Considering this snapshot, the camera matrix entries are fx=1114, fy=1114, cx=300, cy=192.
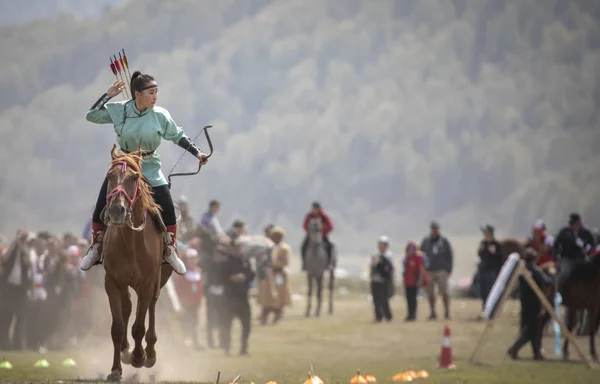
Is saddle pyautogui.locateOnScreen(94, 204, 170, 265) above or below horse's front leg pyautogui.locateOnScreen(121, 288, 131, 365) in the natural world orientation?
above

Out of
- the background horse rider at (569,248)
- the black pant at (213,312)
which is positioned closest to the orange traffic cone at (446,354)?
the background horse rider at (569,248)

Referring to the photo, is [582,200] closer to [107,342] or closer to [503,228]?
[503,228]

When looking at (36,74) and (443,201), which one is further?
(443,201)

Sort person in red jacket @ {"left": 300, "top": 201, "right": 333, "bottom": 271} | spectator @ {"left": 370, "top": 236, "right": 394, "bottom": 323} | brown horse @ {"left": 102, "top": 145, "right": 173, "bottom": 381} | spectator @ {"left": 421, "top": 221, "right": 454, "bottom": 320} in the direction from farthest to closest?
person in red jacket @ {"left": 300, "top": 201, "right": 333, "bottom": 271} < spectator @ {"left": 421, "top": 221, "right": 454, "bottom": 320} < spectator @ {"left": 370, "top": 236, "right": 394, "bottom": 323} < brown horse @ {"left": 102, "top": 145, "right": 173, "bottom": 381}

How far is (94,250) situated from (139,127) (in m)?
1.47

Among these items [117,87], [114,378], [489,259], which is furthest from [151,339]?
[489,259]

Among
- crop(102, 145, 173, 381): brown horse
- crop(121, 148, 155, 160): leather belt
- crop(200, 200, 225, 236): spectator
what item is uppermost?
crop(200, 200, 225, 236): spectator

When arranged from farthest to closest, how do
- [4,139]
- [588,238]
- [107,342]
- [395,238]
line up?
[395,238]
[4,139]
[588,238]
[107,342]

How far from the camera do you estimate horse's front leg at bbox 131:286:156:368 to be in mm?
12375

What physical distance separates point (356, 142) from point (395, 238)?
957 cm

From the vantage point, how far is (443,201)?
281 ft

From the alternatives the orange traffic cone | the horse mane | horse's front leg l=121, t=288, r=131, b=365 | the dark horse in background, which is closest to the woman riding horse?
the horse mane

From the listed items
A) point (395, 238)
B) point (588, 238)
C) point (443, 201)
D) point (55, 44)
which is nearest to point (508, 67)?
point (443, 201)

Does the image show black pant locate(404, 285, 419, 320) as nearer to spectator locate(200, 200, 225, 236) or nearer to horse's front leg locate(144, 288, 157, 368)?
spectator locate(200, 200, 225, 236)
